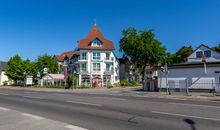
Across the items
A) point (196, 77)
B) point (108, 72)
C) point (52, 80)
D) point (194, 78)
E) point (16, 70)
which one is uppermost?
point (16, 70)

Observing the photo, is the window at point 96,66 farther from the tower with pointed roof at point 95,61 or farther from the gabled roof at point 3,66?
the gabled roof at point 3,66

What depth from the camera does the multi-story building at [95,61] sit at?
62.5 metres

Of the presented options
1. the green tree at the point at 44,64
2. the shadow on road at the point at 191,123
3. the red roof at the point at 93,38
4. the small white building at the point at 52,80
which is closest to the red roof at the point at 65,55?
the green tree at the point at 44,64

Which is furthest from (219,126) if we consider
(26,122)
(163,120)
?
(26,122)

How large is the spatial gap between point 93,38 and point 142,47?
13.2m

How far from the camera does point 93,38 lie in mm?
64625

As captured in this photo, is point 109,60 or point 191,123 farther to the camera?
point 109,60

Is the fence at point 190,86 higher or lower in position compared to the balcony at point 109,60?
lower

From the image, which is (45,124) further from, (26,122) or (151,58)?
(151,58)

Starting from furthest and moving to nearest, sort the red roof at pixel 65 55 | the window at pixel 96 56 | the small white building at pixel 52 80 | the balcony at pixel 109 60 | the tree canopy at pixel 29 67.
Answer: the red roof at pixel 65 55, the tree canopy at pixel 29 67, the balcony at pixel 109 60, the small white building at pixel 52 80, the window at pixel 96 56

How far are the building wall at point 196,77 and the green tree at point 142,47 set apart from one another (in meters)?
34.0

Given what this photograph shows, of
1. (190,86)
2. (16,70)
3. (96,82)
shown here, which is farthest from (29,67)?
(190,86)

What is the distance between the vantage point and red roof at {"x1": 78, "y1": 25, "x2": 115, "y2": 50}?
208 feet

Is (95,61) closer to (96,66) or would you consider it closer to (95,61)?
(95,61)
